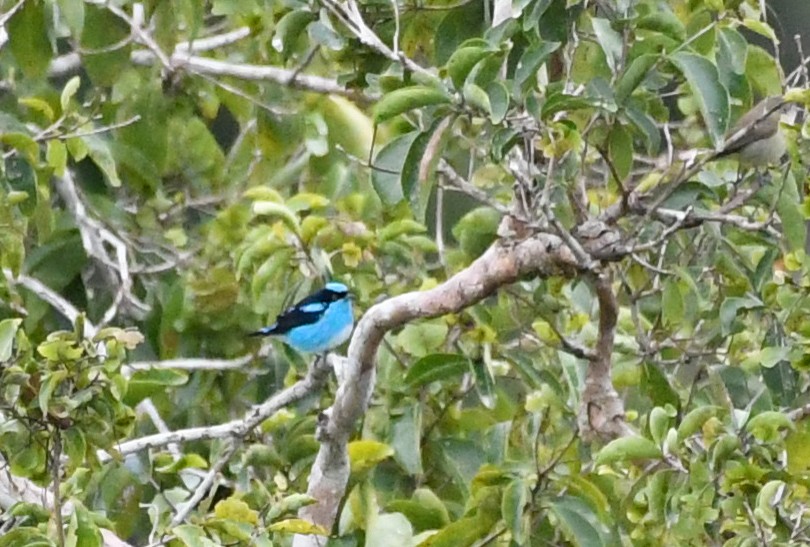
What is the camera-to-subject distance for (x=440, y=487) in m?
3.99

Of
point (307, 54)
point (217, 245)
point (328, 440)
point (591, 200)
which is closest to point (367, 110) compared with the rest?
point (307, 54)

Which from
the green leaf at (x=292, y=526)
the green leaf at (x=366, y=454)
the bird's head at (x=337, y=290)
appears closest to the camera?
the green leaf at (x=292, y=526)

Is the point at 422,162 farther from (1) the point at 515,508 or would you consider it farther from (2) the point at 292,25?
(1) the point at 515,508

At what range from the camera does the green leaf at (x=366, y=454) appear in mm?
3428

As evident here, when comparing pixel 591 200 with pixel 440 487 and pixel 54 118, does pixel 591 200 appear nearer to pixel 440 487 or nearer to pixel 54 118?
pixel 440 487

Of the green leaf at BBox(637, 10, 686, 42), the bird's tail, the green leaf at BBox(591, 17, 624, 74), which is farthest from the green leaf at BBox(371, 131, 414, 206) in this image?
the bird's tail

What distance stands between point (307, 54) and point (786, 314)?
1930 millimetres

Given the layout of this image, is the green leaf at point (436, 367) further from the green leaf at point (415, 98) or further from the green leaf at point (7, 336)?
the green leaf at point (7, 336)

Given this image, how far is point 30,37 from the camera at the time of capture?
335cm

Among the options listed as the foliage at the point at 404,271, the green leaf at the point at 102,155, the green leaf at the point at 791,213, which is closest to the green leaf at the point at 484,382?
the foliage at the point at 404,271

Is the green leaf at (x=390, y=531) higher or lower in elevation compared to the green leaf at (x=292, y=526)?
lower

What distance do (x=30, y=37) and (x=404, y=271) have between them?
4.17ft

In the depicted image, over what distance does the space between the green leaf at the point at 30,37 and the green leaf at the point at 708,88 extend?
4.58 ft

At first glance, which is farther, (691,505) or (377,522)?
(377,522)
